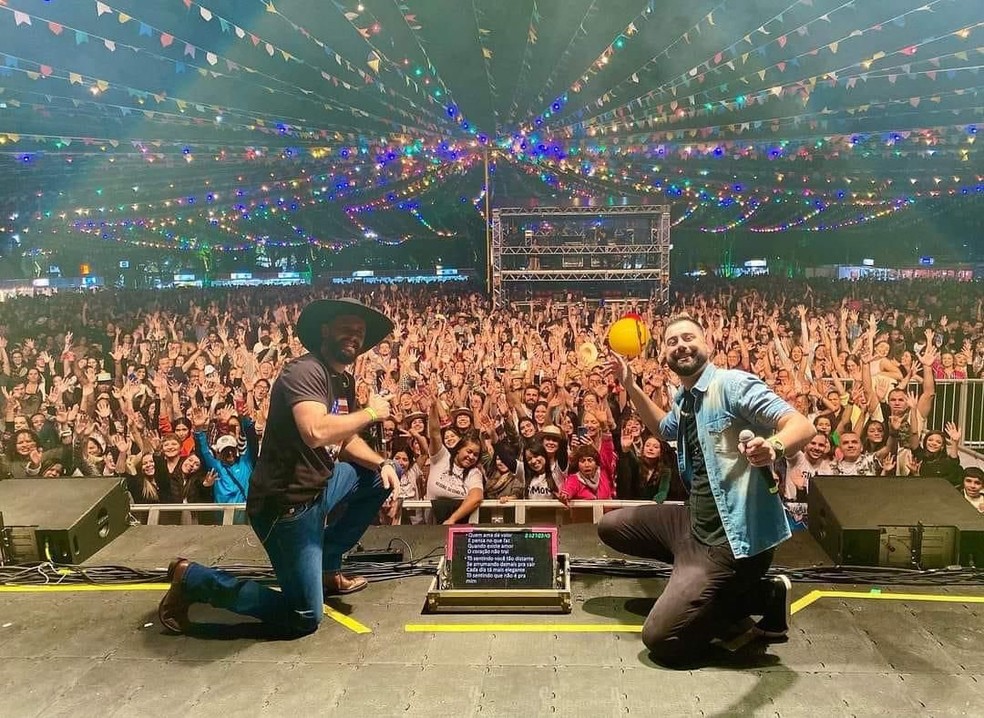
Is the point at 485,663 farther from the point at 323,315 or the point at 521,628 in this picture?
the point at 323,315

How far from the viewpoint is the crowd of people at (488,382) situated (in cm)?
482

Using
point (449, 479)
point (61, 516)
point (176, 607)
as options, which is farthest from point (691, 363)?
point (61, 516)

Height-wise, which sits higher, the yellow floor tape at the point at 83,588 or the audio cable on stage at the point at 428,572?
the audio cable on stage at the point at 428,572

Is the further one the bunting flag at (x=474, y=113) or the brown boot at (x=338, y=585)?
the bunting flag at (x=474, y=113)

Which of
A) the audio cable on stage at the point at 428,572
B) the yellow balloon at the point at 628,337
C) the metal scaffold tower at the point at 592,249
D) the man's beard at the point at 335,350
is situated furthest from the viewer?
the metal scaffold tower at the point at 592,249

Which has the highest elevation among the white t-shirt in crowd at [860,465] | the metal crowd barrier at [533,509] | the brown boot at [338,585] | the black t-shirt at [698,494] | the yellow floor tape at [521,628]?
the black t-shirt at [698,494]

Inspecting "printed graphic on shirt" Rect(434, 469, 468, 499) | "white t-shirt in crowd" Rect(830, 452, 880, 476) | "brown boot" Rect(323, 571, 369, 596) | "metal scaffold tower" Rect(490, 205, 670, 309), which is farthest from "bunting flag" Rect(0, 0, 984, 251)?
"brown boot" Rect(323, 571, 369, 596)

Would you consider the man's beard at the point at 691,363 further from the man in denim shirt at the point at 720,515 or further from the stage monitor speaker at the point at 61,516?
the stage monitor speaker at the point at 61,516

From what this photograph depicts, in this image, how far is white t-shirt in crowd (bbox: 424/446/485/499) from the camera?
4.93 metres

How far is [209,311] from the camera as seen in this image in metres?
5.09

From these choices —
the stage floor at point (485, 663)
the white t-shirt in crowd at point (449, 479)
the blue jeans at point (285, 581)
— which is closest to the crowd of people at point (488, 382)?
the white t-shirt in crowd at point (449, 479)

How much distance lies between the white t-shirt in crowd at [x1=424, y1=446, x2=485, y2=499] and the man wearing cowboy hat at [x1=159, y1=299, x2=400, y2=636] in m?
1.32

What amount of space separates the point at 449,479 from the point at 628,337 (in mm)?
2117

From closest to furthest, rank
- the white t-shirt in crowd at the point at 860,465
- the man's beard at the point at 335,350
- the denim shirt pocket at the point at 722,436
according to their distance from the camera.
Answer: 1. the denim shirt pocket at the point at 722,436
2. the man's beard at the point at 335,350
3. the white t-shirt in crowd at the point at 860,465
